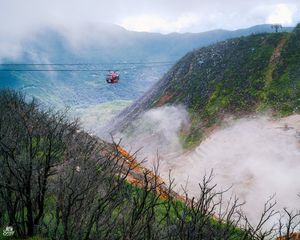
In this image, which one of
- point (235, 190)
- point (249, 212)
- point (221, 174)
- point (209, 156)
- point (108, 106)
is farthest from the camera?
point (108, 106)

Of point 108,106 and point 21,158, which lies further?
point 108,106

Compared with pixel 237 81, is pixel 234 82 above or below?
below

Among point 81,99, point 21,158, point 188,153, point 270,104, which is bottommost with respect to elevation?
point 81,99

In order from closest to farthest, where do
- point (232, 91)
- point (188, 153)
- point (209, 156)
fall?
point (209, 156) < point (188, 153) < point (232, 91)

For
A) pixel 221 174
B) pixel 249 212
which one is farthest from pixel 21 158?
pixel 221 174

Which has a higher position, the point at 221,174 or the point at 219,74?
the point at 219,74

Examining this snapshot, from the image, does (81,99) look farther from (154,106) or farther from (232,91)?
(232,91)

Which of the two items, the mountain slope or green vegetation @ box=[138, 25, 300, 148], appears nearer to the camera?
green vegetation @ box=[138, 25, 300, 148]

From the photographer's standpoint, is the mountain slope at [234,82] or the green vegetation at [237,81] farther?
the mountain slope at [234,82]
